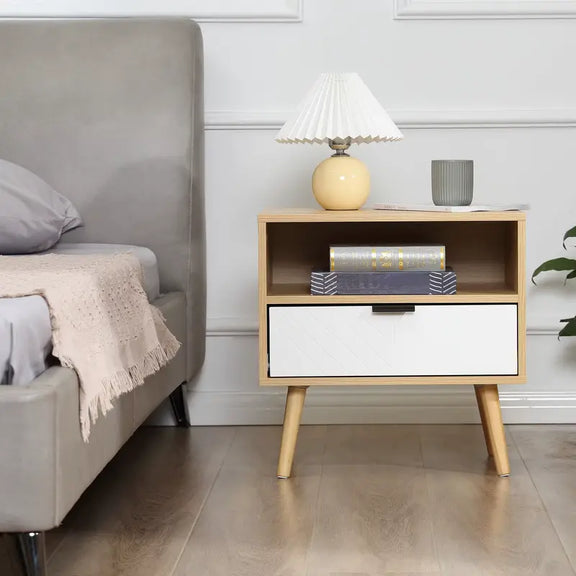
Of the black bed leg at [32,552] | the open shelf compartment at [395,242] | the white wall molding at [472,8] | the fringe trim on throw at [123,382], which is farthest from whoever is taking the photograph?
the white wall molding at [472,8]

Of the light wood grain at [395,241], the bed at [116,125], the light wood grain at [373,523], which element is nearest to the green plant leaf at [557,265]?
the light wood grain at [395,241]

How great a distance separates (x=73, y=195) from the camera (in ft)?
7.48

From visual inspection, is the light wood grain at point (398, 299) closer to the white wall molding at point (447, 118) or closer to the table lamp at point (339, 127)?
the table lamp at point (339, 127)

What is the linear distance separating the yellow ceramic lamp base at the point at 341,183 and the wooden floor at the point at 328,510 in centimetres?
58

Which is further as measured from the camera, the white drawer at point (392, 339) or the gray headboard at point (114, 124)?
the gray headboard at point (114, 124)

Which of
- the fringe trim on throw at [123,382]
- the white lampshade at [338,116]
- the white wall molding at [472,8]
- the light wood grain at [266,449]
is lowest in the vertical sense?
the light wood grain at [266,449]

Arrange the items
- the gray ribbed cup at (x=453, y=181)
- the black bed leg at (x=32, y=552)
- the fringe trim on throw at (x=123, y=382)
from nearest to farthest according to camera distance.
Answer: the black bed leg at (x=32, y=552), the fringe trim on throw at (x=123, y=382), the gray ribbed cup at (x=453, y=181)

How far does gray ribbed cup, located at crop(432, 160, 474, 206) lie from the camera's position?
6.49ft

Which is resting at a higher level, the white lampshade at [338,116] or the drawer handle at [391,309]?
the white lampshade at [338,116]

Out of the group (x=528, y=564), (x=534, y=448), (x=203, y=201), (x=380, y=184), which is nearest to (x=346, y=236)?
(x=380, y=184)

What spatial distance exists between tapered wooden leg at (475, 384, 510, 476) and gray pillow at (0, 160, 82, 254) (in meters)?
1.02

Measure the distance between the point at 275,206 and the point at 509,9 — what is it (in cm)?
79

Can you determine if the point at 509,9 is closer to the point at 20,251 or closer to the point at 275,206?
the point at 275,206

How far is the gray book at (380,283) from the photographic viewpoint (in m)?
1.89
